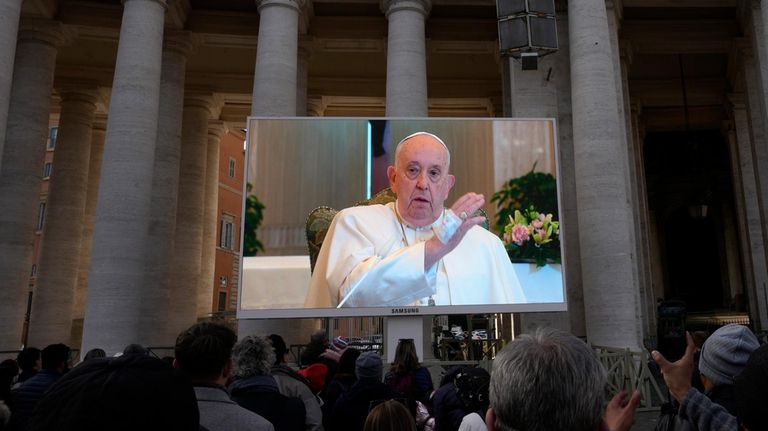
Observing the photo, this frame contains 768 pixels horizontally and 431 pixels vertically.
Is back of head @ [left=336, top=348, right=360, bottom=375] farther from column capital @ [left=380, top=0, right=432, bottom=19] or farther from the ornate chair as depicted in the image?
column capital @ [left=380, top=0, right=432, bottom=19]

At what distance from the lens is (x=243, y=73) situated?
25.0m

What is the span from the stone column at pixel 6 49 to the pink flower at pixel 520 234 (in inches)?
508

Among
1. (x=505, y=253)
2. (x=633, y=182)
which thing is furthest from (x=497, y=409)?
(x=633, y=182)

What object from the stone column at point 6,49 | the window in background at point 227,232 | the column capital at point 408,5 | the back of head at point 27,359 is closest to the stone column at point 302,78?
the column capital at point 408,5

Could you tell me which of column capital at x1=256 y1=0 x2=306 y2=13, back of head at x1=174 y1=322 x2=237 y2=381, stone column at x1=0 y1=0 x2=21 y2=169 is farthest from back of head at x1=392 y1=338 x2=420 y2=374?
stone column at x1=0 y1=0 x2=21 y2=169

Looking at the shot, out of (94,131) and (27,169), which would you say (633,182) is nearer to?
(27,169)

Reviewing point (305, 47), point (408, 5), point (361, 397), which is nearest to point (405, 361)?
point (361, 397)

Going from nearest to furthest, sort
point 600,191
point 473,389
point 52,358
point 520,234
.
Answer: point 473,389
point 52,358
point 520,234
point 600,191

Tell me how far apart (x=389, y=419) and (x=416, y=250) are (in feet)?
30.9

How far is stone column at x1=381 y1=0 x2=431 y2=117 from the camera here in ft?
53.4

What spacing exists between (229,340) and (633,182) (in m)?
19.4

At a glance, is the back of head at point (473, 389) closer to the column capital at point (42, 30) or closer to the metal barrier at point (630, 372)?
the metal barrier at point (630, 372)

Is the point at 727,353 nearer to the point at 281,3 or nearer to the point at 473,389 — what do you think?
the point at 473,389

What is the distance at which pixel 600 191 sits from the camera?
47.4ft
